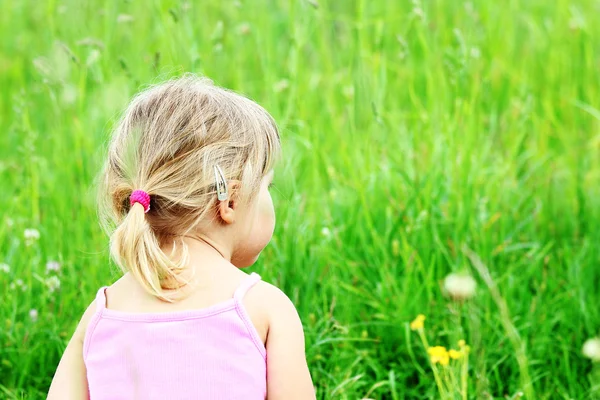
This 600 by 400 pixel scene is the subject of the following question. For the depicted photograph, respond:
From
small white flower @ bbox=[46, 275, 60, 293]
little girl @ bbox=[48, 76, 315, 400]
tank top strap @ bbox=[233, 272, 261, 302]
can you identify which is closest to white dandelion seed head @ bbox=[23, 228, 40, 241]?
small white flower @ bbox=[46, 275, 60, 293]

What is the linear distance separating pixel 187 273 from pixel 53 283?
90 centimetres

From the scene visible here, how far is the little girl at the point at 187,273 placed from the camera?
166cm

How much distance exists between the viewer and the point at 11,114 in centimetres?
397

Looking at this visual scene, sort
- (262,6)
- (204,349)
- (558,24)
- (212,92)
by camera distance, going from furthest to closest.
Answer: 1. (558,24)
2. (262,6)
3. (212,92)
4. (204,349)

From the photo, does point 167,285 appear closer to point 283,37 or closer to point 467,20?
point 467,20

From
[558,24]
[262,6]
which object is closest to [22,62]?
[262,6]

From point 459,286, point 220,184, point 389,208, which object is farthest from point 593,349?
point 220,184

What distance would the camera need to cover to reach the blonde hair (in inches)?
66.7

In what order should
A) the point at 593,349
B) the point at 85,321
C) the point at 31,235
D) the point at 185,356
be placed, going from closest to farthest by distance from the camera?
the point at 185,356 < the point at 85,321 < the point at 593,349 < the point at 31,235

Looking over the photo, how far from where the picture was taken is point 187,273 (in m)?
1.71

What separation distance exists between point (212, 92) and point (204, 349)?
1.62 feet

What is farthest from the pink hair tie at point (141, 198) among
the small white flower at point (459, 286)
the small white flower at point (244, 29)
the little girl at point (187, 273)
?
the small white flower at point (244, 29)

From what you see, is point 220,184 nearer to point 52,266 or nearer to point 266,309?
point 266,309

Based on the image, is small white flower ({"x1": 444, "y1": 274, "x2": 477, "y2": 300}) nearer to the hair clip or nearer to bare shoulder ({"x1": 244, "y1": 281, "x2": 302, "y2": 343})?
bare shoulder ({"x1": 244, "y1": 281, "x2": 302, "y2": 343})
